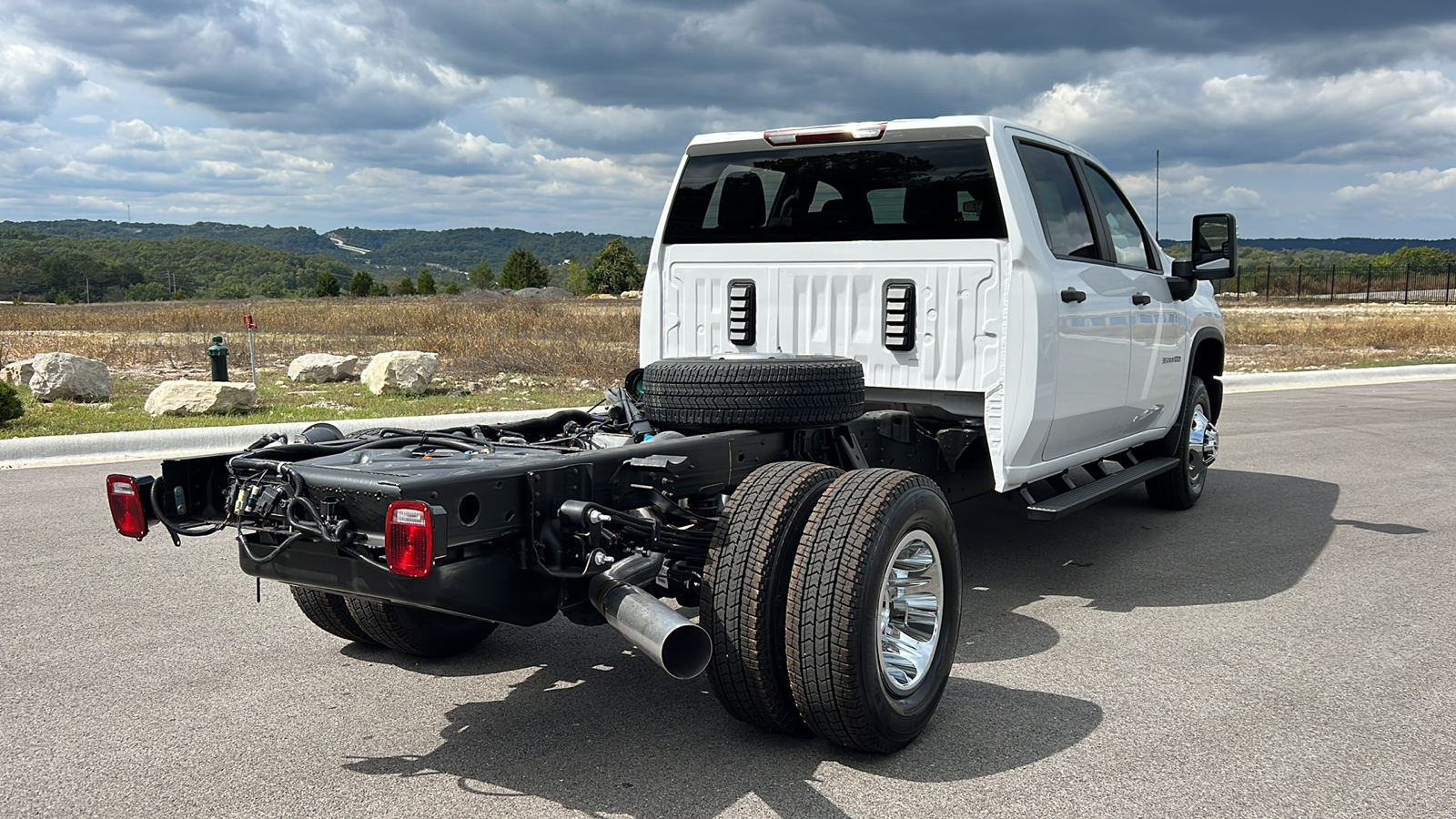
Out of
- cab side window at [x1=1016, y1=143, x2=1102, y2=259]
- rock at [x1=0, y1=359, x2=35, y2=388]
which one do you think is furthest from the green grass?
cab side window at [x1=1016, y1=143, x2=1102, y2=259]

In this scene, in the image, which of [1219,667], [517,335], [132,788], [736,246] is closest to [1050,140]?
[736,246]

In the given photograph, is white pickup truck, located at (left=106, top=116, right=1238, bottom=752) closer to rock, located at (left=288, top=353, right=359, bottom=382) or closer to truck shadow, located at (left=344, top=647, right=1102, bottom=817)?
truck shadow, located at (left=344, top=647, right=1102, bottom=817)

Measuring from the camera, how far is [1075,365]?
560 cm

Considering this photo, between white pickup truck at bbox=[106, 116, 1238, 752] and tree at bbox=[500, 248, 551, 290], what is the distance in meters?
105

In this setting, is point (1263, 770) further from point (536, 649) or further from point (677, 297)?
point (677, 297)

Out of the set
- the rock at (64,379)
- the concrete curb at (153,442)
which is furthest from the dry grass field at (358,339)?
the concrete curb at (153,442)

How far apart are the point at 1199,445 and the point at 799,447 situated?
4325mm

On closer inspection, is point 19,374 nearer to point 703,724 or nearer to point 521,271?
point 703,724

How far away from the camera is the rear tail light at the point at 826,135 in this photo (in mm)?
5525

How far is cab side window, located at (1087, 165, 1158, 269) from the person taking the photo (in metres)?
6.44

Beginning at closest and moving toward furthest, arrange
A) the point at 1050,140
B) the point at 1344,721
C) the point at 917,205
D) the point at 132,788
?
1. the point at 132,788
2. the point at 1344,721
3. the point at 917,205
4. the point at 1050,140

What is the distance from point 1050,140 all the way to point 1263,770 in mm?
3457

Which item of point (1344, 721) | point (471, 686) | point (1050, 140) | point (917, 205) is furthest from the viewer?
point (1050, 140)

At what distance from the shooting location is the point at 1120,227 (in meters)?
6.66
